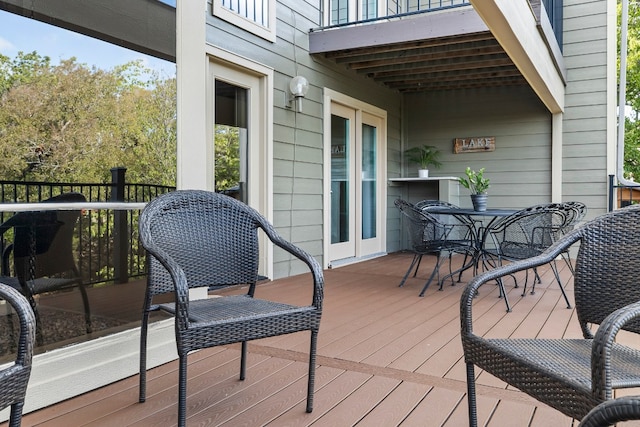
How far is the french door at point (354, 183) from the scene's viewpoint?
544 centimetres

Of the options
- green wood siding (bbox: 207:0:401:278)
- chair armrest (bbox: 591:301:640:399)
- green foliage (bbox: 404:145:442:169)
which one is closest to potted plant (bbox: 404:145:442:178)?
green foliage (bbox: 404:145:442:169)

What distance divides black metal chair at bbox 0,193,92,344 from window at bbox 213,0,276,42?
93.3 inches

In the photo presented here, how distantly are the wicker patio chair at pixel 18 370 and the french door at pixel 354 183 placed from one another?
4192 mm

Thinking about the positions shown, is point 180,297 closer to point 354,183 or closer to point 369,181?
point 354,183

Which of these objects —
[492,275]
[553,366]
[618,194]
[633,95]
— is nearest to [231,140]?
[492,275]

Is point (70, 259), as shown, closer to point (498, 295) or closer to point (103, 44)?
point (103, 44)

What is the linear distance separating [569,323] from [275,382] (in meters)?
2.01

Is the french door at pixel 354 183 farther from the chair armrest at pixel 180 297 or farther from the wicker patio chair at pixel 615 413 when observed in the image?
the wicker patio chair at pixel 615 413

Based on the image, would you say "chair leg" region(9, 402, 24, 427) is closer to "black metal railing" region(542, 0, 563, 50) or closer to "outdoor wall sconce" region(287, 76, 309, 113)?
"outdoor wall sconce" region(287, 76, 309, 113)

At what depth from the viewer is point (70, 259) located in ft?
6.44

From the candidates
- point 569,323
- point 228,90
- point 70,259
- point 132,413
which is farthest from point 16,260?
point 569,323

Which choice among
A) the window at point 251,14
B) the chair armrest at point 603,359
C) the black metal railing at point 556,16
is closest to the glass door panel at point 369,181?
the window at point 251,14

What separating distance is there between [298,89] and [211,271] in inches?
116

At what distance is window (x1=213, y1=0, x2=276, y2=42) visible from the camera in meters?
→ 3.74
